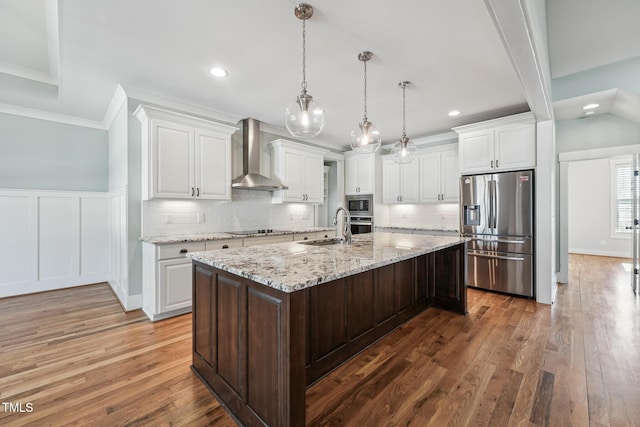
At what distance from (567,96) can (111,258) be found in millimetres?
6822

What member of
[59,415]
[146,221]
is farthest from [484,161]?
[59,415]

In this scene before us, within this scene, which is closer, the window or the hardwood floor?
the hardwood floor

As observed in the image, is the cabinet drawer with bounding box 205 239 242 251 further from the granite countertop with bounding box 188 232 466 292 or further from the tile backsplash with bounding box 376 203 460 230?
the tile backsplash with bounding box 376 203 460 230

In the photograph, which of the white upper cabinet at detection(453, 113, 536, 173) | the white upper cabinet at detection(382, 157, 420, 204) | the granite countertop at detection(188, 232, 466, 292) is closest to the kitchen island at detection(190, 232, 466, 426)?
the granite countertop at detection(188, 232, 466, 292)

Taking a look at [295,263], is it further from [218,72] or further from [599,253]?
[599,253]

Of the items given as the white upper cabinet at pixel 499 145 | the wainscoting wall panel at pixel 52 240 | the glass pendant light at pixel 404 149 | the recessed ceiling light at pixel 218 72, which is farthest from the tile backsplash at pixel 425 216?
the wainscoting wall panel at pixel 52 240

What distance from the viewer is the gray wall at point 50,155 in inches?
157

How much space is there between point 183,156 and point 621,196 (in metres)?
9.24

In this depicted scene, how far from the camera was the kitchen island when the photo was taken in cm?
133

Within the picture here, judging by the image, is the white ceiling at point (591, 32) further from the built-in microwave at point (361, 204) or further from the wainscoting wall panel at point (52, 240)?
the wainscoting wall panel at point (52, 240)

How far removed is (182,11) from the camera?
79.9 inches

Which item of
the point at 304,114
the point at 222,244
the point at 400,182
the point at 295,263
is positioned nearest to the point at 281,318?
the point at 295,263

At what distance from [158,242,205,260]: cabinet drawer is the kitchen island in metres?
1.24

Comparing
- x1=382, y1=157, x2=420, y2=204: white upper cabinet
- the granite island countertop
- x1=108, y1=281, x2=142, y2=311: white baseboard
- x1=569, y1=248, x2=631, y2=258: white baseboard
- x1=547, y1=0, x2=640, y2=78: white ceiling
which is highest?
x1=547, y1=0, x2=640, y2=78: white ceiling
